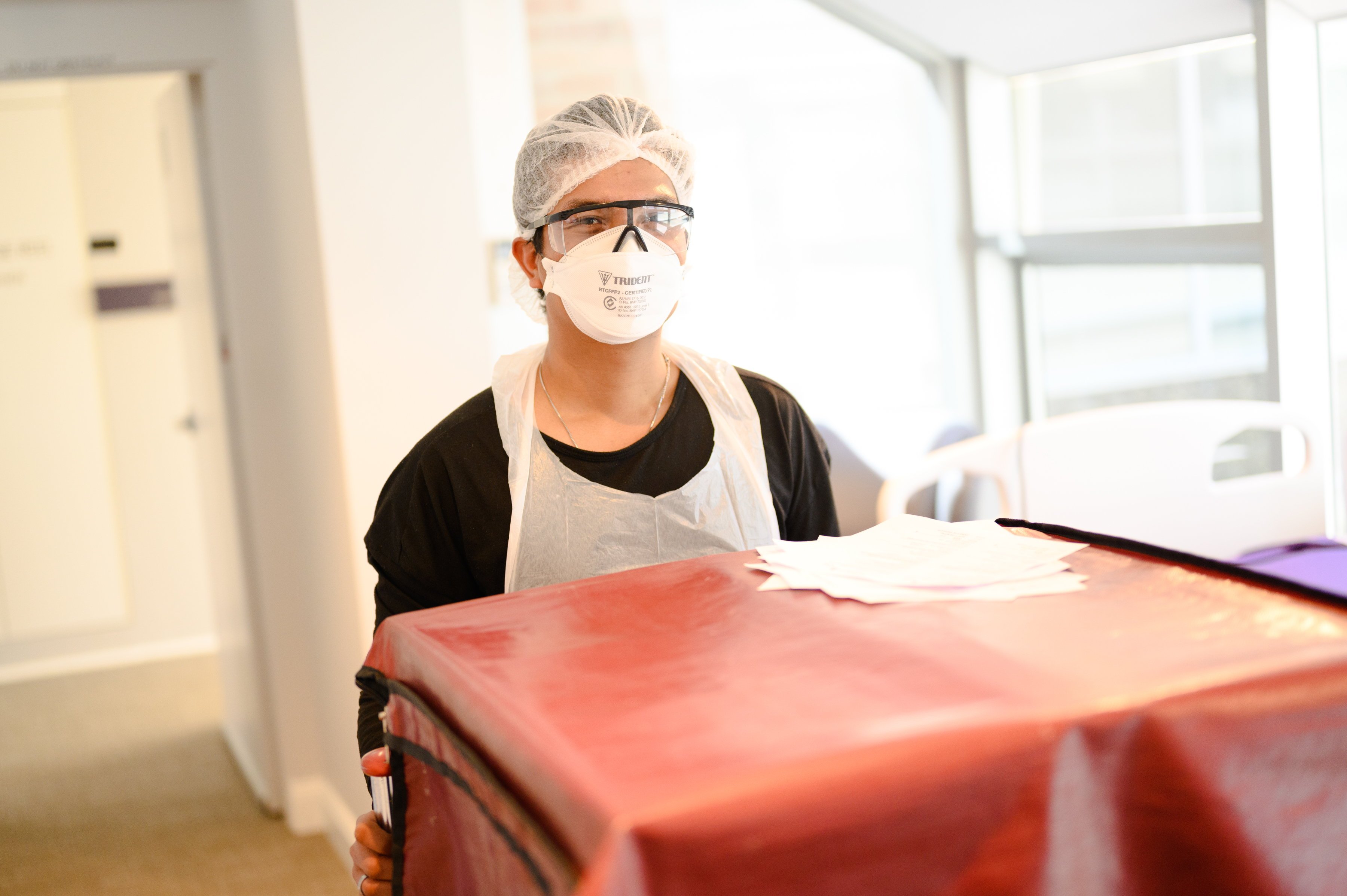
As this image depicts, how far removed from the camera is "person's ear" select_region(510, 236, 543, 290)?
130cm

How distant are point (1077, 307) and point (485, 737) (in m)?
2.38

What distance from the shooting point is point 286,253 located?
8.25 feet

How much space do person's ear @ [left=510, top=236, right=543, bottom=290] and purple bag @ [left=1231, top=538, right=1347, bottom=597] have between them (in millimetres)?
982

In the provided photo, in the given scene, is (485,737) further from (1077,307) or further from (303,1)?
(1077,307)

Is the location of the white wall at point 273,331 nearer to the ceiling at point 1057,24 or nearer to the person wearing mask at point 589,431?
the person wearing mask at point 589,431

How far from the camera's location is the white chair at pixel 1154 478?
1.79 meters

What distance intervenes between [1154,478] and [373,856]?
4.59 ft

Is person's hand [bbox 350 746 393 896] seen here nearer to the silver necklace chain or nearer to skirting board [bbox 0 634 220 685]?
the silver necklace chain

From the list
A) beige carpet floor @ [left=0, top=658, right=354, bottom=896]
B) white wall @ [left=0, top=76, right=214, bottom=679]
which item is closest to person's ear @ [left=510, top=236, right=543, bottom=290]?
beige carpet floor @ [left=0, top=658, right=354, bottom=896]

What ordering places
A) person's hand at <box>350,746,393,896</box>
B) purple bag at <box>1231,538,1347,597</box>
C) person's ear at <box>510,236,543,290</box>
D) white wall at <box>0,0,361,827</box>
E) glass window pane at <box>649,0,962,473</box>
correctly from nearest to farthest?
1. person's hand at <box>350,746,393,896</box>
2. person's ear at <box>510,236,543,290</box>
3. purple bag at <box>1231,538,1347,597</box>
4. white wall at <box>0,0,361,827</box>
5. glass window pane at <box>649,0,962,473</box>

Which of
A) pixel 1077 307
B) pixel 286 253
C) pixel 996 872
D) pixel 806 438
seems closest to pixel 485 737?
pixel 996 872

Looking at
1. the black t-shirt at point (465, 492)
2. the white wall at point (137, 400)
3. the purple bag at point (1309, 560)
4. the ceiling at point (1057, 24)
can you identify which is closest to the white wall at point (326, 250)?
the ceiling at point (1057, 24)

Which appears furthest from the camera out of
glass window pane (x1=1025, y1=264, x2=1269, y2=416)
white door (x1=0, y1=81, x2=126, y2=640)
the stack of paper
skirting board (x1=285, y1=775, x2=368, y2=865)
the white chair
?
white door (x1=0, y1=81, x2=126, y2=640)

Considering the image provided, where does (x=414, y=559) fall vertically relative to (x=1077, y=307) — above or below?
below
